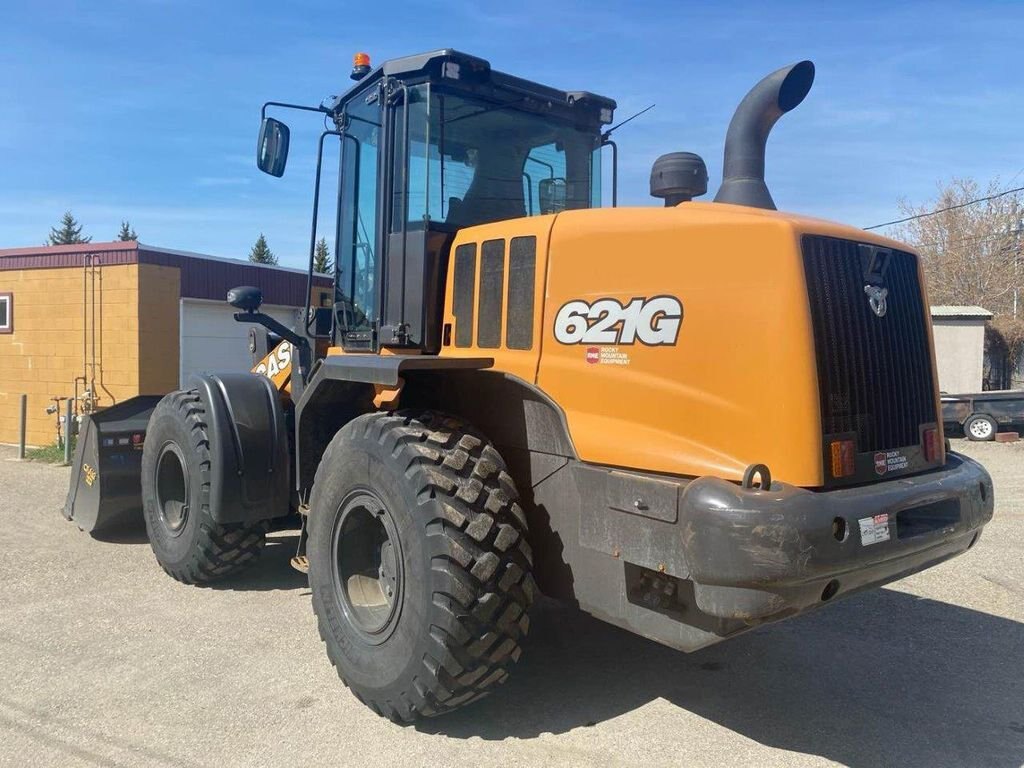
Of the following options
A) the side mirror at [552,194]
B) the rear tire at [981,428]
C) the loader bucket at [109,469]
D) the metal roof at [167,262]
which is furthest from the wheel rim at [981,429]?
the loader bucket at [109,469]

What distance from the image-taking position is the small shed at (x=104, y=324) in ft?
41.3

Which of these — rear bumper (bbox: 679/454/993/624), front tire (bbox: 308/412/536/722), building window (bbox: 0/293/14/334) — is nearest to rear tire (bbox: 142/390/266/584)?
front tire (bbox: 308/412/536/722)

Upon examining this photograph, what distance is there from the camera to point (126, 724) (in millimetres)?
3750

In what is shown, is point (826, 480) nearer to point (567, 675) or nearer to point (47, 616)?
point (567, 675)

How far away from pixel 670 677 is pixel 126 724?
2.61 metres

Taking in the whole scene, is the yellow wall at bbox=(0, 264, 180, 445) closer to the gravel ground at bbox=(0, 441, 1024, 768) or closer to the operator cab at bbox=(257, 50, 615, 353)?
the gravel ground at bbox=(0, 441, 1024, 768)

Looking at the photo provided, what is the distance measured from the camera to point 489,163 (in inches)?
188

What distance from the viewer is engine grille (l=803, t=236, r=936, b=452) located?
10.5ft

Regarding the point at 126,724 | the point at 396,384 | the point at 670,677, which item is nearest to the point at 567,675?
the point at 670,677

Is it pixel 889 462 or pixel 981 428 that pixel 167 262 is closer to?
pixel 889 462

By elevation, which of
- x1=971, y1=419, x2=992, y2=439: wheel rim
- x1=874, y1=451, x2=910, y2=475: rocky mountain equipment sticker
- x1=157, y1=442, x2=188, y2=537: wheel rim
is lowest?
x1=971, y1=419, x2=992, y2=439: wheel rim

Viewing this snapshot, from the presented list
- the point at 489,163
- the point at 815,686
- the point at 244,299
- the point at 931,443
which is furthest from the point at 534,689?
the point at 244,299

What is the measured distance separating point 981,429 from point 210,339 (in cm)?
1439

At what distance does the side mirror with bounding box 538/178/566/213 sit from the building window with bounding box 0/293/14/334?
12.2 m
